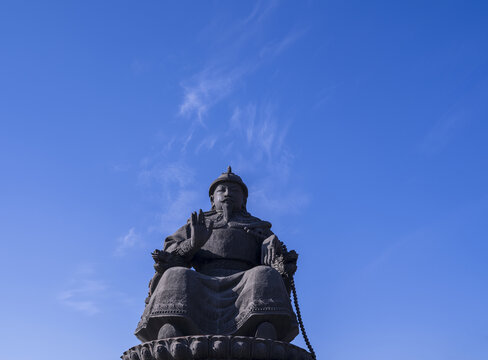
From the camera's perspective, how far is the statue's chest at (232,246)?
26.9ft

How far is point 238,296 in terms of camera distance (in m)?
7.20

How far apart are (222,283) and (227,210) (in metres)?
1.76

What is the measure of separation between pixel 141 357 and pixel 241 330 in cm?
122

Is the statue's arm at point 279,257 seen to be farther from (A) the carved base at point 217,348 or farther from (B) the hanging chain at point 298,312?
(A) the carved base at point 217,348

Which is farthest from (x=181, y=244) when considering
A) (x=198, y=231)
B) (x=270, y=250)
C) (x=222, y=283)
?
(x=270, y=250)

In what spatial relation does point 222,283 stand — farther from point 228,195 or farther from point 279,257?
point 228,195

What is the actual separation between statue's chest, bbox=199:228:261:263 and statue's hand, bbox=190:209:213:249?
1.16 ft

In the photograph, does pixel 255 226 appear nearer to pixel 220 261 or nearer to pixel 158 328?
pixel 220 261

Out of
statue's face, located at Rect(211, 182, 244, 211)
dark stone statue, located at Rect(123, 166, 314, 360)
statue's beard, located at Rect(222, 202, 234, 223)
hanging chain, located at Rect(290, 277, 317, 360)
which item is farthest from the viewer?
statue's face, located at Rect(211, 182, 244, 211)

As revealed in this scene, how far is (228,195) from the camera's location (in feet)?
29.9

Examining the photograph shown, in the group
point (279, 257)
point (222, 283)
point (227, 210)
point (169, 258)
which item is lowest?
point (222, 283)

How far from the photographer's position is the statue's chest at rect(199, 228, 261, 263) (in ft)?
26.9

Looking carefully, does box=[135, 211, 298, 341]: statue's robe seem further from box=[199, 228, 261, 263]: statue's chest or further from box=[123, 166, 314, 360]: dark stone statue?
box=[199, 228, 261, 263]: statue's chest

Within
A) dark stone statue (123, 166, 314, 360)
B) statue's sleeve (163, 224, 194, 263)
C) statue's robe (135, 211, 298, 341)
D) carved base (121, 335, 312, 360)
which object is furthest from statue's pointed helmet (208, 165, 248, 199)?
carved base (121, 335, 312, 360)
